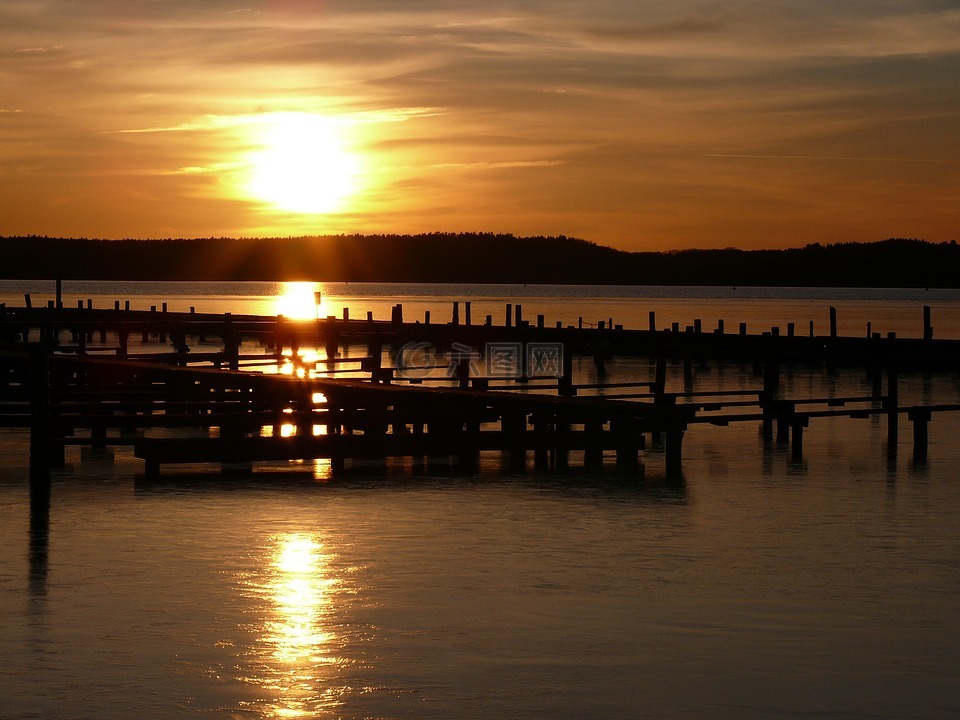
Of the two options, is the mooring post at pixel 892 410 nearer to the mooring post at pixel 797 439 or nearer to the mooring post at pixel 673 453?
the mooring post at pixel 797 439

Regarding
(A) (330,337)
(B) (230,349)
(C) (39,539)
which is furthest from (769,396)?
(A) (330,337)

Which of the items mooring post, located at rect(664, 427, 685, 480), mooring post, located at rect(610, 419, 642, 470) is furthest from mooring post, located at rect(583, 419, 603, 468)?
mooring post, located at rect(664, 427, 685, 480)

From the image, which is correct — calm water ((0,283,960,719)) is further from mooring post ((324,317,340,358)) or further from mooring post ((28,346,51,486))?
mooring post ((324,317,340,358))

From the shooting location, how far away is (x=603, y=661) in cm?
1061

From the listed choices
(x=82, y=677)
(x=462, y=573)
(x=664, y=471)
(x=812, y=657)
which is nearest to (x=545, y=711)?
(x=812, y=657)

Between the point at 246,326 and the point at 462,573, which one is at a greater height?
the point at 246,326

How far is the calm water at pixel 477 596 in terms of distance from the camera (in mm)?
9766

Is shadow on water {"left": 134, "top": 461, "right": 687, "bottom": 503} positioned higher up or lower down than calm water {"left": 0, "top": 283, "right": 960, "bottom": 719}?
higher up

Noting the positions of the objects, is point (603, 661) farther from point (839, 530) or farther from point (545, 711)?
point (839, 530)

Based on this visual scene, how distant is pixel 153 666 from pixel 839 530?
9.40 m

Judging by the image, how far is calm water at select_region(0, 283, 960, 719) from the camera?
9.77m

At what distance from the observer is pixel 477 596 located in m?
12.9

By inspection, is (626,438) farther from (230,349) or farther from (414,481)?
(230,349)

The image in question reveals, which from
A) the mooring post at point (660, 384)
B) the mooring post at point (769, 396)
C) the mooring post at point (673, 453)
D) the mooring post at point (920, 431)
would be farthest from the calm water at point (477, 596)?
the mooring post at point (769, 396)
